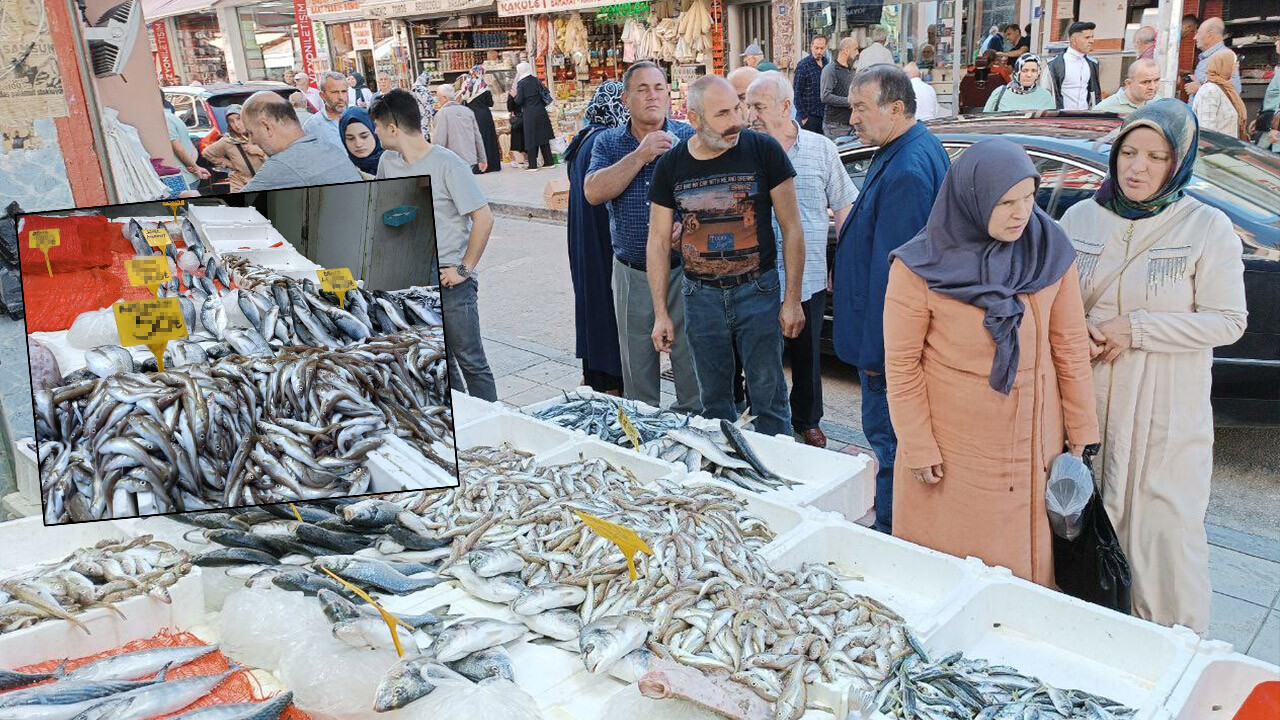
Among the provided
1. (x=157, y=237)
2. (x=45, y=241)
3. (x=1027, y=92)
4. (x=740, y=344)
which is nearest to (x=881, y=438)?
(x=740, y=344)

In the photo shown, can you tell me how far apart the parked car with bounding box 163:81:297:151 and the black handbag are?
526 inches

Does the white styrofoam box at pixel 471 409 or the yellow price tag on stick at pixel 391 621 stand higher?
the yellow price tag on stick at pixel 391 621

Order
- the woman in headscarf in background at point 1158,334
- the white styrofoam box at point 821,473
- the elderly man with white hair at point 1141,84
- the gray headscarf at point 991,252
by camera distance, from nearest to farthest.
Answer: the gray headscarf at point 991,252 < the woman in headscarf in background at point 1158,334 < the white styrofoam box at point 821,473 < the elderly man with white hair at point 1141,84

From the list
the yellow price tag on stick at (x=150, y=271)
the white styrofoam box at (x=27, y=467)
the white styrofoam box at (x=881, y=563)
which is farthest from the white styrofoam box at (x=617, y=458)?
the white styrofoam box at (x=27, y=467)

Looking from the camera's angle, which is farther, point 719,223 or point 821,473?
point 719,223

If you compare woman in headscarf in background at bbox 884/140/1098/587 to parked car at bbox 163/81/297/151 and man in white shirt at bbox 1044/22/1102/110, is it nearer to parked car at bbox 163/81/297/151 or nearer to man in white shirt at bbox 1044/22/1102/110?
man in white shirt at bbox 1044/22/1102/110

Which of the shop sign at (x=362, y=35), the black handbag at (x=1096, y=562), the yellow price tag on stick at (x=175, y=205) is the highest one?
the shop sign at (x=362, y=35)

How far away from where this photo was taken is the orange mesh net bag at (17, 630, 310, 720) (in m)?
2.27

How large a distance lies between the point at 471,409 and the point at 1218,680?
303cm

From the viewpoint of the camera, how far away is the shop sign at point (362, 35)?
23672mm

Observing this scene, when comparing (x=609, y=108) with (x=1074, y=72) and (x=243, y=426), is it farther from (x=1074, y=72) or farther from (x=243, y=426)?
(x=1074, y=72)

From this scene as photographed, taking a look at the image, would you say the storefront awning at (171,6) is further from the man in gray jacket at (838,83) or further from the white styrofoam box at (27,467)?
the white styrofoam box at (27,467)

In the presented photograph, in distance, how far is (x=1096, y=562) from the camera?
312 cm

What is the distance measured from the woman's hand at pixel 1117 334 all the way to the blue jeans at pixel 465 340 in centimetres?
335
